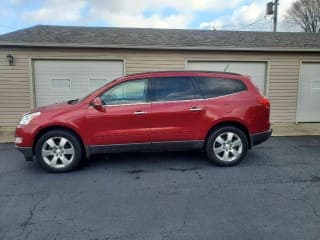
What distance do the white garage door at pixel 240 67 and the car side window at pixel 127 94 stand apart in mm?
4743

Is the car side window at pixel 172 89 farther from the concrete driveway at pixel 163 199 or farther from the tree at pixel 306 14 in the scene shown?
the tree at pixel 306 14

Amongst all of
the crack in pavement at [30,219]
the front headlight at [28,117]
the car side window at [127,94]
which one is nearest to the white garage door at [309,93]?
the car side window at [127,94]

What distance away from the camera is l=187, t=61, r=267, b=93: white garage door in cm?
955

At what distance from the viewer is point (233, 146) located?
5.21 m

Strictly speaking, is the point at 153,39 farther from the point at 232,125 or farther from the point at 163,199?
the point at 163,199

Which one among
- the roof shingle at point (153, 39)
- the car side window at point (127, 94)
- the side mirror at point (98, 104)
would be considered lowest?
the side mirror at point (98, 104)

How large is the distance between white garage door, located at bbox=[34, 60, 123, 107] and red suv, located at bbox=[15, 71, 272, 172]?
4408mm

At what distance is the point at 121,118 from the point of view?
4902mm

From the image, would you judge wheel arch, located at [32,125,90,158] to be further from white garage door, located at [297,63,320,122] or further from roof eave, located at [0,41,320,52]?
white garage door, located at [297,63,320,122]

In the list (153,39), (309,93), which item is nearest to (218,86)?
(153,39)

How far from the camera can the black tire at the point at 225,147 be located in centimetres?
516

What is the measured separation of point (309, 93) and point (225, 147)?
6.50 meters

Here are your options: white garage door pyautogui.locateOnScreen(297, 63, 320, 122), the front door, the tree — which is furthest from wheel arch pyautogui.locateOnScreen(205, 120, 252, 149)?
the tree

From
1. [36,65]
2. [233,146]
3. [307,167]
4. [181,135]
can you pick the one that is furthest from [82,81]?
[307,167]
